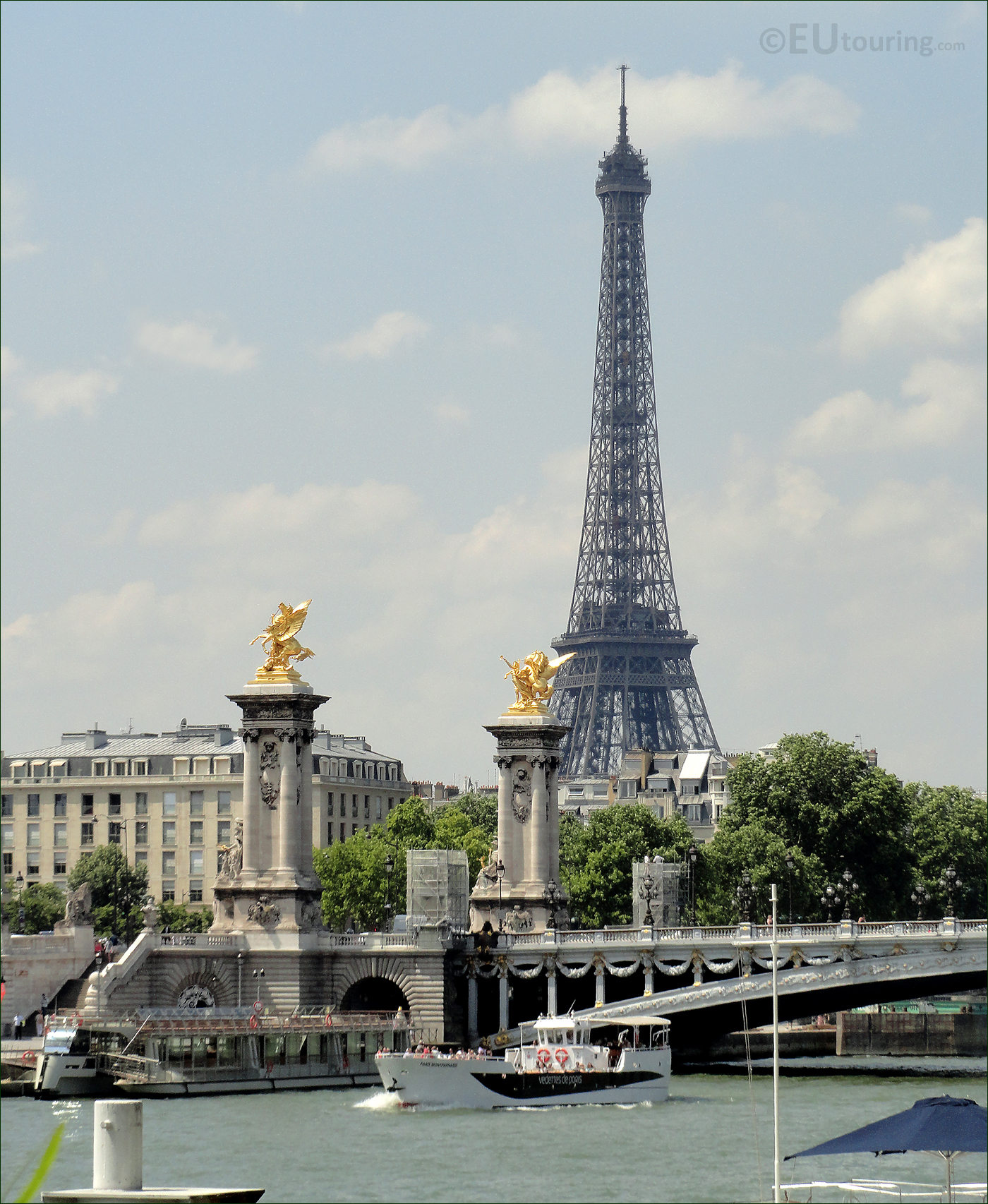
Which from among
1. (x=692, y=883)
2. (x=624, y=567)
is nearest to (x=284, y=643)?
(x=692, y=883)

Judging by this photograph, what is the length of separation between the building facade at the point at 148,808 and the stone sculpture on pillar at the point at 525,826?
35.9 meters

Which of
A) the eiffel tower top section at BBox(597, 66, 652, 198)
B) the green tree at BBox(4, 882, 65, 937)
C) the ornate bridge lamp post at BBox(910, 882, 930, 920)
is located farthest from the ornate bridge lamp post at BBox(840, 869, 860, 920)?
the eiffel tower top section at BBox(597, 66, 652, 198)

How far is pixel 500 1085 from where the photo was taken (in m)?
57.3

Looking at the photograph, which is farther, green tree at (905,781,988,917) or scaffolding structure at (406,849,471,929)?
green tree at (905,781,988,917)

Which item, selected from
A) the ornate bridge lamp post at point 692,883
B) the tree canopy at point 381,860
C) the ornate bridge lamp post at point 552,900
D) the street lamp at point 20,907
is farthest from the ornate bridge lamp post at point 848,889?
the street lamp at point 20,907

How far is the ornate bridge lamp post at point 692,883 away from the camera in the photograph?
8662cm

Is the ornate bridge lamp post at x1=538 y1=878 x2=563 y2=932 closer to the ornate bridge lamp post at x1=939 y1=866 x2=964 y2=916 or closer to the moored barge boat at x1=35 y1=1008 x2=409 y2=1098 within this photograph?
the moored barge boat at x1=35 y1=1008 x2=409 y2=1098

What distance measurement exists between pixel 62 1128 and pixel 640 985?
63679 mm

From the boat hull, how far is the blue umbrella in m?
27.8

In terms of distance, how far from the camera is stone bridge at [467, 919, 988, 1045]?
208 feet

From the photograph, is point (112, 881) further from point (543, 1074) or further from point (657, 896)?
point (543, 1074)

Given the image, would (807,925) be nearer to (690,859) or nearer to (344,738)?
(690,859)

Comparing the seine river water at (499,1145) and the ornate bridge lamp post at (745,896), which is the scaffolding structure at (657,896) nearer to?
the ornate bridge lamp post at (745,896)

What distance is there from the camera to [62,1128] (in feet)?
24.9
